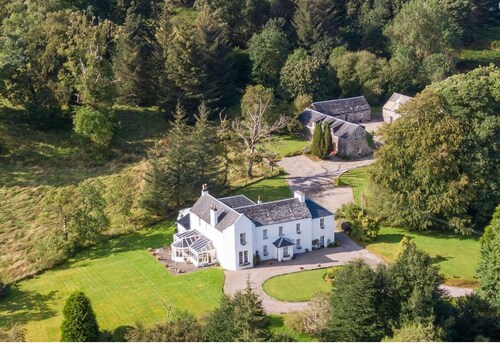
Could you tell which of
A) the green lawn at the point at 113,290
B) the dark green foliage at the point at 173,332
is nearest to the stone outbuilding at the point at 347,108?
the green lawn at the point at 113,290

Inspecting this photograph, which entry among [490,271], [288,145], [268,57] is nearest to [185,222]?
[288,145]

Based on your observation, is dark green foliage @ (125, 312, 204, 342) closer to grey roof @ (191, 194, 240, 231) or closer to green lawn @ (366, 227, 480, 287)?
grey roof @ (191, 194, 240, 231)

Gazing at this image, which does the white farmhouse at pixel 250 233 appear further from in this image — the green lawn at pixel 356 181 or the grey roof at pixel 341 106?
the grey roof at pixel 341 106

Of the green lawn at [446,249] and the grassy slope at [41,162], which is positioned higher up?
the grassy slope at [41,162]

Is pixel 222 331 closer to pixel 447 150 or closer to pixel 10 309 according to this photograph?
pixel 10 309

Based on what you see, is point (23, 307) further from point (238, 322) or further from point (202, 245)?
point (238, 322)

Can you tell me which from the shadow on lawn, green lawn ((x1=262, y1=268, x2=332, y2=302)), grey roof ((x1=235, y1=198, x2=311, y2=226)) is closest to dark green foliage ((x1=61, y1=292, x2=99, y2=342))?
the shadow on lawn
